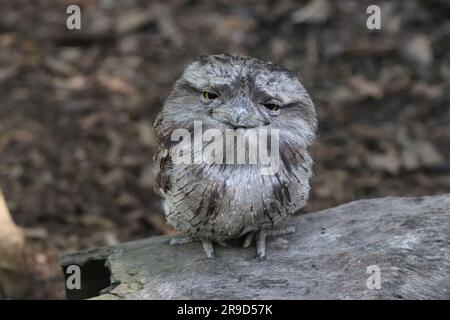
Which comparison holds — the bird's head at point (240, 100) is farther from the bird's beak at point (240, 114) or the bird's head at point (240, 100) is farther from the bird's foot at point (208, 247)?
the bird's foot at point (208, 247)

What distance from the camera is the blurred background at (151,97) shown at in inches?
230

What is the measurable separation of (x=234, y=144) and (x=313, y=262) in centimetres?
71

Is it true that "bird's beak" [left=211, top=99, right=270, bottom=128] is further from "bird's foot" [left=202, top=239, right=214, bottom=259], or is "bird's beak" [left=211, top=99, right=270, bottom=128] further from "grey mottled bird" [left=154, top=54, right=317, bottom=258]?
"bird's foot" [left=202, top=239, right=214, bottom=259]

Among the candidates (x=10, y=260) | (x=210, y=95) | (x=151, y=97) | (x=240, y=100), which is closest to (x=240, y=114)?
(x=240, y=100)

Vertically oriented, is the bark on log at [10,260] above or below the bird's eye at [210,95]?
below

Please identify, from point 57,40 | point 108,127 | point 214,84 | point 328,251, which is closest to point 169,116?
point 214,84

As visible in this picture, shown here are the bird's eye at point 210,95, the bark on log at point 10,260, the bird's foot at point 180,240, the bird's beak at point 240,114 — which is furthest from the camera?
the bark on log at point 10,260

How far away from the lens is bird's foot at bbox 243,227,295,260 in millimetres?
3480

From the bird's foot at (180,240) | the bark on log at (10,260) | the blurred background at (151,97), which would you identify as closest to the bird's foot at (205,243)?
the bird's foot at (180,240)

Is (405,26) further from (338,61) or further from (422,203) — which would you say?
(422,203)

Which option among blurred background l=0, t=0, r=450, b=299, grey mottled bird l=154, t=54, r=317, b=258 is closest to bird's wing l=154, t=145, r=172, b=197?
grey mottled bird l=154, t=54, r=317, b=258

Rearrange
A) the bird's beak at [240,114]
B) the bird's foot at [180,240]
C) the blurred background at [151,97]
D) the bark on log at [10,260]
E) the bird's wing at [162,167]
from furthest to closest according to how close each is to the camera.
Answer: the blurred background at [151,97]
the bark on log at [10,260]
the bird's foot at [180,240]
the bird's wing at [162,167]
the bird's beak at [240,114]

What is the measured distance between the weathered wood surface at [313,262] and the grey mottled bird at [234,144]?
154 millimetres

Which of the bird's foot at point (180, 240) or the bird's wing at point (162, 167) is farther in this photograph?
the bird's foot at point (180, 240)
